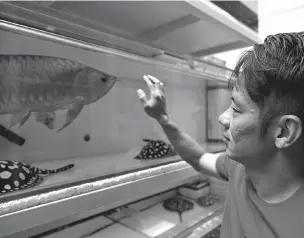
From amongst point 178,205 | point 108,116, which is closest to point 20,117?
point 108,116

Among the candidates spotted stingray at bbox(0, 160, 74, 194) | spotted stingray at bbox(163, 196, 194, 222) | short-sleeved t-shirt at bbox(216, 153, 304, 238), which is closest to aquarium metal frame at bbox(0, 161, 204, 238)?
spotted stingray at bbox(0, 160, 74, 194)

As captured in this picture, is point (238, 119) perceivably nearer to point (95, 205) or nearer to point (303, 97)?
point (303, 97)

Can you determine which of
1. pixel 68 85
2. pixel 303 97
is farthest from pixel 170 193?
pixel 303 97

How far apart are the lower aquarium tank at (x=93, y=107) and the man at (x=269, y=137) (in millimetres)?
300

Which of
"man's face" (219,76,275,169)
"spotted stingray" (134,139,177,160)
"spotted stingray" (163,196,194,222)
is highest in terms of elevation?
"man's face" (219,76,275,169)

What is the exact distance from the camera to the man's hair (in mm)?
373

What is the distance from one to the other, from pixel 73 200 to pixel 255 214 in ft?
1.46

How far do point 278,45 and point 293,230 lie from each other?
38 centimetres

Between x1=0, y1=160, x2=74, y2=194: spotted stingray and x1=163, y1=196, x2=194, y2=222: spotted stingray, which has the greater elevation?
x1=0, y1=160, x2=74, y2=194: spotted stingray

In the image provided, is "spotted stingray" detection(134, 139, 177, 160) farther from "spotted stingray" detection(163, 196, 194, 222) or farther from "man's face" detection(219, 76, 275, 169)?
"man's face" detection(219, 76, 275, 169)

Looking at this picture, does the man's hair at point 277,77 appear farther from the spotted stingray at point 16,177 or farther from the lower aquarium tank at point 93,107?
the spotted stingray at point 16,177

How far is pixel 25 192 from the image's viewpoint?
1.53 ft

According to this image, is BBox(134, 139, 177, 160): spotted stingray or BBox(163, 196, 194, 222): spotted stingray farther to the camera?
BBox(163, 196, 194, 222): spotted stingray

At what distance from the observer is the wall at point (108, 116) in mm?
750
